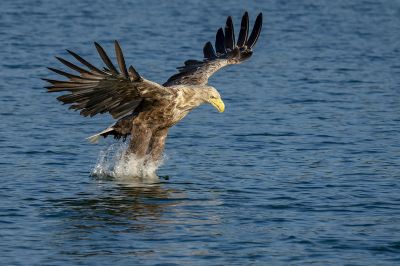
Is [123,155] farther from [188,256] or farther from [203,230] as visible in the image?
[188,256]

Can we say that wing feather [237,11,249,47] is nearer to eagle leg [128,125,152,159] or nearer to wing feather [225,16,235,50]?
wing feather [225,16,235,50]

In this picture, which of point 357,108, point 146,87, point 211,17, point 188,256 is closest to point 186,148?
point 146,87

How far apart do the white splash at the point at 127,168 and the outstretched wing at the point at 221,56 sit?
1089mm

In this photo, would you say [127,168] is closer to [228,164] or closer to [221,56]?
[228,164]

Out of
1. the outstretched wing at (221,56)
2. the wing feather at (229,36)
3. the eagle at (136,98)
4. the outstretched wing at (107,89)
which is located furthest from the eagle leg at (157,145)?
the wing feather at (229,36)

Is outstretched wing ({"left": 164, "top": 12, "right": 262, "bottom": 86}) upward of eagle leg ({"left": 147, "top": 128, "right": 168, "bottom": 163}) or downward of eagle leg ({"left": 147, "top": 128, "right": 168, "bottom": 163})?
upward

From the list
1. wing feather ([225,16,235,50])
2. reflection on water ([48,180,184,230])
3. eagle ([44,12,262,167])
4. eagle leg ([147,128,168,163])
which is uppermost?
wing feather ([225,16,235,50])

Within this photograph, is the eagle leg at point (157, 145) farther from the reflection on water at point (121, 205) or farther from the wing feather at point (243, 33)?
the wing feather at point (243, 33)

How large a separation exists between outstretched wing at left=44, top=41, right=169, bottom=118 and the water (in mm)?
871

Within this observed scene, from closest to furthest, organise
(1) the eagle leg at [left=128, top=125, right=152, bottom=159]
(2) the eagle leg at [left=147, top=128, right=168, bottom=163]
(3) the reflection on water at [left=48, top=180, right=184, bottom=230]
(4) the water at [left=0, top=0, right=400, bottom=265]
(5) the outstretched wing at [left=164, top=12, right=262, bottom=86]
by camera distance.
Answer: (4) the water at [left=0, top=0, right=400, bottom=265], (3) the reflection on water at [left=48, top=180, right=184, bottom=230], (1) the eagle leg at [left=128, top=125, right=152, bottom=159], (2) the eagle leg at [left=147, top=128, right=168, bottom=163], (5) the outstretched wing at [left=164, top=12, right=262, bottom=86]

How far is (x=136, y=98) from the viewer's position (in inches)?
431

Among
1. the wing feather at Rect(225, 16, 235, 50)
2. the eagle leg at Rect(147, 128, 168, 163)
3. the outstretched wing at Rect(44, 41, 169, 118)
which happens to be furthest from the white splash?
the wing feather at Rect(225, 16, 235, 50)

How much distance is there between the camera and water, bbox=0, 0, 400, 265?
29.7 feet

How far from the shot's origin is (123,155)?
11.8 metres
